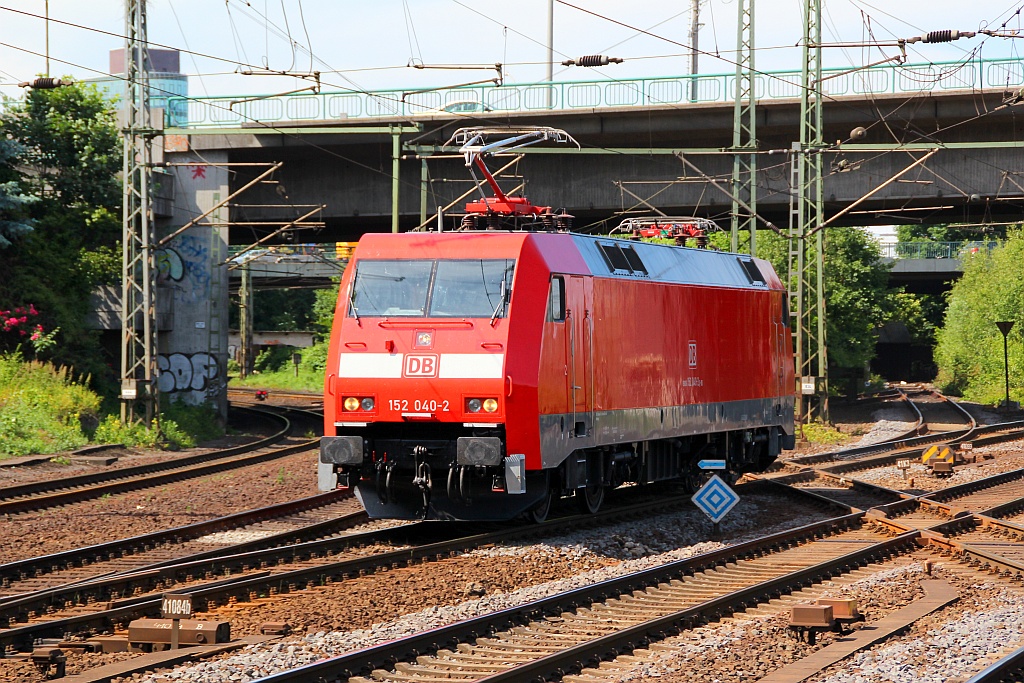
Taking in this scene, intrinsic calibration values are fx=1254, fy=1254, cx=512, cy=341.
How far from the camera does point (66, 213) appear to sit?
31750 mm

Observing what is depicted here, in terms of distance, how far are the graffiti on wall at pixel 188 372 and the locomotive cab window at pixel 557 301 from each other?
69.9 feet

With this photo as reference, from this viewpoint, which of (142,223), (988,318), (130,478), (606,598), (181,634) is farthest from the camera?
(988,318)

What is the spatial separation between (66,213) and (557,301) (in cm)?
2122

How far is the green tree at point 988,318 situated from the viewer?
49156mm

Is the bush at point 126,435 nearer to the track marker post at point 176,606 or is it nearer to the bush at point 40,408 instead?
the bush at point 40,408

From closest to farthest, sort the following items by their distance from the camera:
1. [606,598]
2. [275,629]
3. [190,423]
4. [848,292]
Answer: [275,629]
[606,598]
[190,423]
[848,292]

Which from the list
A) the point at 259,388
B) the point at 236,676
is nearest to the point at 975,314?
the point at 259,388

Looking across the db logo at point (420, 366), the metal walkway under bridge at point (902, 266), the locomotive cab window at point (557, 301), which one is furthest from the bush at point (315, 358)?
the db logo at point (420, 366)

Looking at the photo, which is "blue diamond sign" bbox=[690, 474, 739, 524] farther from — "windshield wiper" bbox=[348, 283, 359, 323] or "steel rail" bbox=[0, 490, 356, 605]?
"windshield wiper" bbox=[348, 283, 359, 323]

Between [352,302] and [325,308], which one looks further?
[325,308]

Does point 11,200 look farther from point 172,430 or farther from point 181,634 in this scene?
point 181,634

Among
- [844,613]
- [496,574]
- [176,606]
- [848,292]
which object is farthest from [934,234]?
[176,606]

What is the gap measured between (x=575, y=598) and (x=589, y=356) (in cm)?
486

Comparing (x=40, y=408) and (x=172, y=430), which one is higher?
(x=40, y=408)
